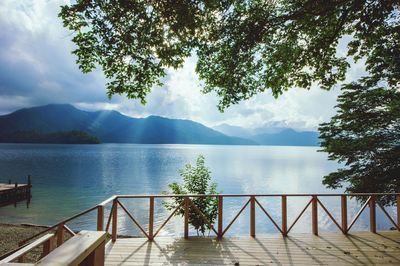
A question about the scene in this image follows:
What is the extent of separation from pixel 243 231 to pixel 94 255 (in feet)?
76.7

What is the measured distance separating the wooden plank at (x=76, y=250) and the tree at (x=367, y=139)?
13.5 metres

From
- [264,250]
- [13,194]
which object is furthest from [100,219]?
[13,194]

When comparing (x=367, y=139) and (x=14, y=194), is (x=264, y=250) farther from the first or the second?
(x=14, y=194)

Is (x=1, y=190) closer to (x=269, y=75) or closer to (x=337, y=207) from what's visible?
(x=269, y=75)

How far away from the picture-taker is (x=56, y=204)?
29406 millimetres

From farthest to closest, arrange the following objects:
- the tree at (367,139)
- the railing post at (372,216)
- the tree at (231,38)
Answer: the tree at (367,139) < the railing post at (372,216) < the tree at (231,38)

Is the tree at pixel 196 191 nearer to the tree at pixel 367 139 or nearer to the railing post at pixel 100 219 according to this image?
the railing post at pixel 100 219

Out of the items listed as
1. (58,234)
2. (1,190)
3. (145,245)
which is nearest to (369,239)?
(145,245)

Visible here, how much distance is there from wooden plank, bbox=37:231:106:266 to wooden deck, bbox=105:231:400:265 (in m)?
3.99

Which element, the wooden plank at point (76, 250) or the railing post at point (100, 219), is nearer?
the wooden plank at point (76, 250)

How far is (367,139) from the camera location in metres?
12.8

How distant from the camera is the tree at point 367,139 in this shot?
1267cm

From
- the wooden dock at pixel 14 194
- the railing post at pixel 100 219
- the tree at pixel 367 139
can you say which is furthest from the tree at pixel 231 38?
the wooden dock at pixel 14 194

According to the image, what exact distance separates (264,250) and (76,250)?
5.52 meters
